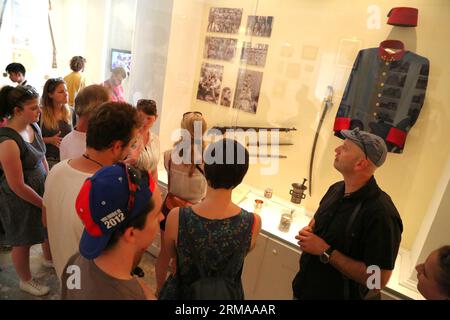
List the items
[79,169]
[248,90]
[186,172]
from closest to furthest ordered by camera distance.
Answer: [79,169] < [186,172] < [248,90]

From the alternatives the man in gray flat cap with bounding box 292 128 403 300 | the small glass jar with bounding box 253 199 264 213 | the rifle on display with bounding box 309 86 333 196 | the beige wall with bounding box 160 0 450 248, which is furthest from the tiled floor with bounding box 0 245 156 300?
the rifle on display with bounding box 309 86 333 196

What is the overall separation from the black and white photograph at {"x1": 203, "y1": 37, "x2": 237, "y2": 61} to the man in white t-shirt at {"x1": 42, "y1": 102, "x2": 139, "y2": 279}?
6.14ft

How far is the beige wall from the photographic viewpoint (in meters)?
2.04

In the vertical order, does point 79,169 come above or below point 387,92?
below

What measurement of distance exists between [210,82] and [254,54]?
0.53m

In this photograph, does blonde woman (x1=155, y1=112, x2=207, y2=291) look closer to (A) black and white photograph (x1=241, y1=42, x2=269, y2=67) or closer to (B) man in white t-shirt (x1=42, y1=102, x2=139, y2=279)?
(B) man in white t-shirt (x1=42, y1=102, x2=139, y2=279)

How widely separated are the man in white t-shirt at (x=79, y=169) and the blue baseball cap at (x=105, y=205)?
0.39m

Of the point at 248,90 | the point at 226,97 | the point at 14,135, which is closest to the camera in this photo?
the point at 14,135

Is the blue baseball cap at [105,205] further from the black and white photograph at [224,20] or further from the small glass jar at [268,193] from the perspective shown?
the black and white photograph at [224,20]

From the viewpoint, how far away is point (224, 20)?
2.87 meters

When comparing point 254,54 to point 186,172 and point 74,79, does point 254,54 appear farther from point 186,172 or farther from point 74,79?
point 74,79

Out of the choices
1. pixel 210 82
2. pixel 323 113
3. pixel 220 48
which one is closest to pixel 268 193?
pixel 323 113

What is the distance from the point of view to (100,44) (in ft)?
13.8
